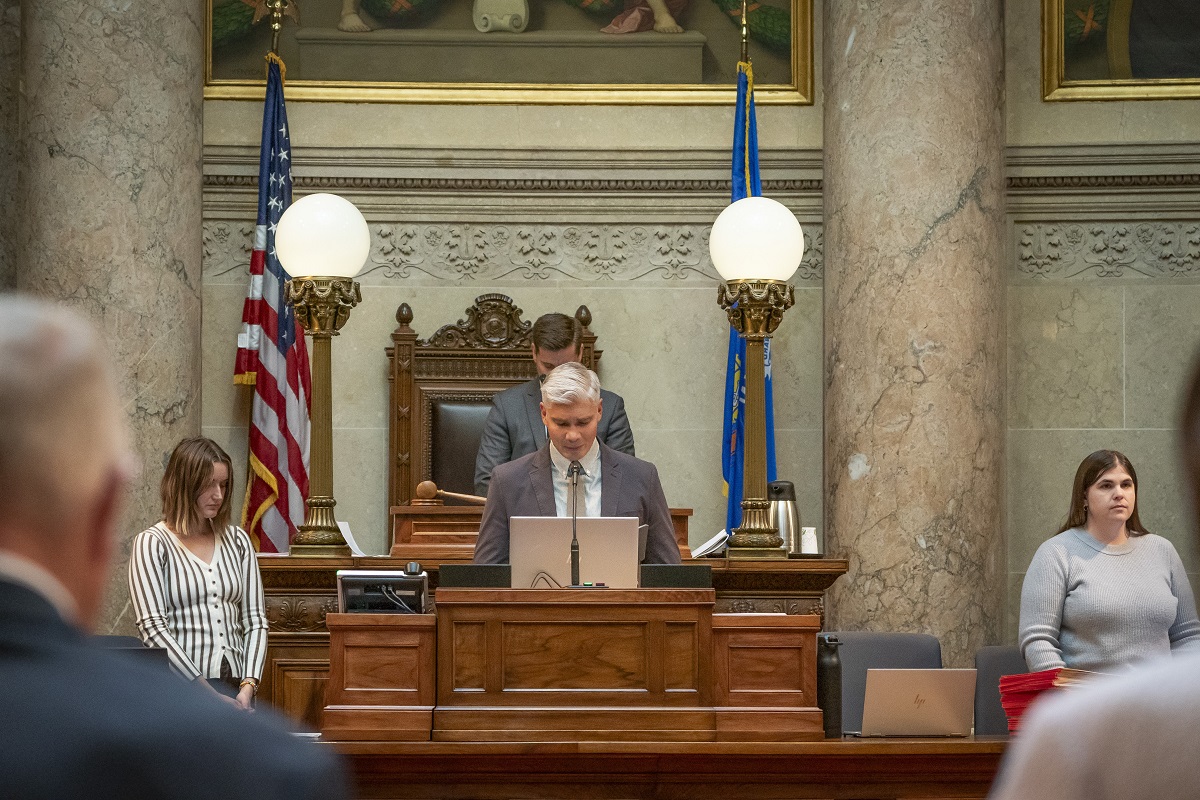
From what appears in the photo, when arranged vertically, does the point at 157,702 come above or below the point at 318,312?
below

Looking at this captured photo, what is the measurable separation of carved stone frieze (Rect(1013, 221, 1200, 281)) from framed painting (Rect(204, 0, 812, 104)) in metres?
1.72

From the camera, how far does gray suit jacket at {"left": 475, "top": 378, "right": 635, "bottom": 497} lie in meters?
7.40

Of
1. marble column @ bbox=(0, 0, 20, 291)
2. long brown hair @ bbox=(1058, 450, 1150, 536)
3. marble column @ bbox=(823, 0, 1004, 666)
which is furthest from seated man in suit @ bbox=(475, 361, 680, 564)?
marble column @ bbox=(0, 0, 20, 291)

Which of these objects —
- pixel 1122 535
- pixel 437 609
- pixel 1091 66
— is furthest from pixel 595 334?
pixel 437 609

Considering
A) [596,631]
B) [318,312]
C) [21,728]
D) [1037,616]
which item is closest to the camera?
[21,728]

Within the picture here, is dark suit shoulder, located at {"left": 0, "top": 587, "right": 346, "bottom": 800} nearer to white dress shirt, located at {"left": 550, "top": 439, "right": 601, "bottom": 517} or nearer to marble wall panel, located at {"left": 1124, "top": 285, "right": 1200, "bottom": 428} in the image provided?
white dress shirt, located at {"left": 550, "top": 439, "right": 601, "bottom": 517}

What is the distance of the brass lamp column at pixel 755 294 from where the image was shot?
6.80m

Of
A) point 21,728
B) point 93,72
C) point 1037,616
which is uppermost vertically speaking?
point 93,72

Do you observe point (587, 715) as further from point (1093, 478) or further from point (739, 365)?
point (739, 365)

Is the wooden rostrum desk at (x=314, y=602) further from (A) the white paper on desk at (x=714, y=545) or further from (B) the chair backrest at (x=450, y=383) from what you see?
(B) the chair backrest at (x=450, y=383)

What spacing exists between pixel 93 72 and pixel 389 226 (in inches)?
76.7

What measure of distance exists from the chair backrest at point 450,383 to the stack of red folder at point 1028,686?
176 inches

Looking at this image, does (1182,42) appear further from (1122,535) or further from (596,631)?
(596,631)

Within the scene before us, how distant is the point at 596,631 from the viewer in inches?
196
